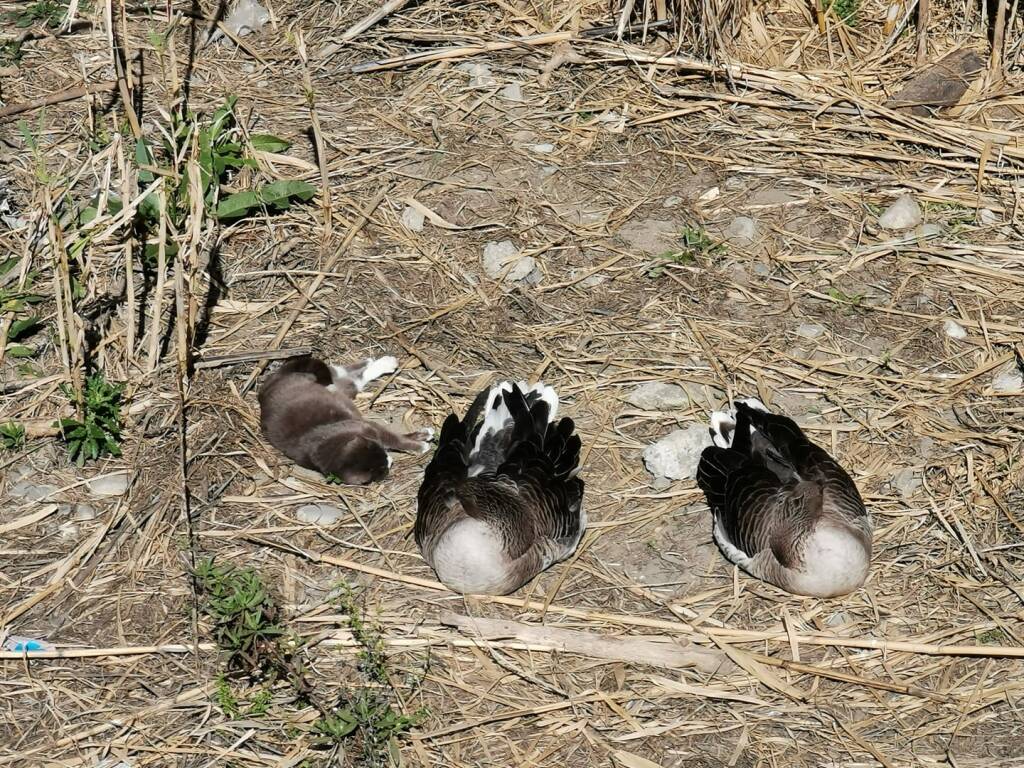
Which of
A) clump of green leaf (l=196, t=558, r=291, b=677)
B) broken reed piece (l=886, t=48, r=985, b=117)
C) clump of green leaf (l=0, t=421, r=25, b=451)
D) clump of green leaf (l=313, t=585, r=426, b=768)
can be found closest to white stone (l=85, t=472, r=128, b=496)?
clump of green leaf (l=0, t=421, r=25, b=451)

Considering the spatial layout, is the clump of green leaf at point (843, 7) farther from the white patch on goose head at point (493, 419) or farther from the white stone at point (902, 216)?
the white patch on goose head at point (493, 419)

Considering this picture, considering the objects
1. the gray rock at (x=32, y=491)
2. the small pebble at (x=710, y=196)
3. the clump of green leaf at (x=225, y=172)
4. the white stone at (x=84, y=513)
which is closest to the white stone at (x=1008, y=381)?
the small pebble at (x=710, y=196)

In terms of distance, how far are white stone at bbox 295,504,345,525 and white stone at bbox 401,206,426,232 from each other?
6.78ft

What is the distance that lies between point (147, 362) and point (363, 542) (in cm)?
158

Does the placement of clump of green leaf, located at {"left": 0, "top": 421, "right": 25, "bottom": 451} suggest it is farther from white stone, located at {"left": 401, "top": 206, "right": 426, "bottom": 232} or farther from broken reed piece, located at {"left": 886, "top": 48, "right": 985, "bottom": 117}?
broken reed piece, located at {"left": 886, "top": 48, "right": 985, "bottom": 117}

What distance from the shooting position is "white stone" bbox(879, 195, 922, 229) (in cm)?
728

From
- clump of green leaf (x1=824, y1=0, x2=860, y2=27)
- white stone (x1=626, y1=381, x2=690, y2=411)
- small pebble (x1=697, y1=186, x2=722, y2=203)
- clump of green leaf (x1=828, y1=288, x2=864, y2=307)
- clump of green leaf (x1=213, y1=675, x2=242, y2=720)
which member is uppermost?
clump of green leaf (x1=824, y1=0, x2=860, y2=27)

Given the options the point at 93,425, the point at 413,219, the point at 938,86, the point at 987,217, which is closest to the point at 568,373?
the point at 413,219

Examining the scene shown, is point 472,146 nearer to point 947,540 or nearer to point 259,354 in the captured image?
point 259,354

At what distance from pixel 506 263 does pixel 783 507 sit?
7.94 feet

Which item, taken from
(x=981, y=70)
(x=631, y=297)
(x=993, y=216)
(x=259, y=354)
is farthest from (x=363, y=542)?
(x=981, y=70)

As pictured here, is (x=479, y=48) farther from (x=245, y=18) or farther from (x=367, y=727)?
(x=367, y=727)

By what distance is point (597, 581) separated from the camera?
18.7 feet

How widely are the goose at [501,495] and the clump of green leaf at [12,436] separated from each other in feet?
6.81
